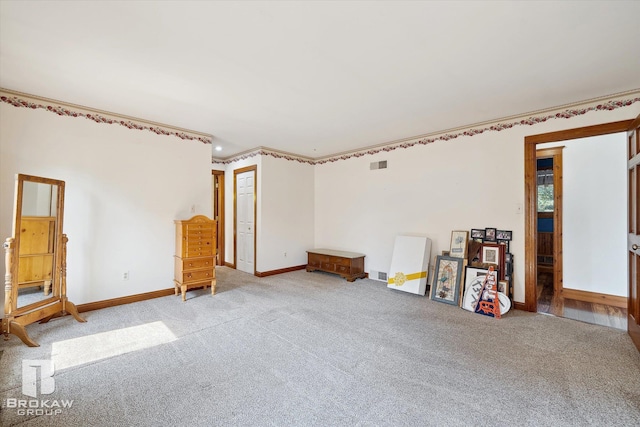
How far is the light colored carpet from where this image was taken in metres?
1.75

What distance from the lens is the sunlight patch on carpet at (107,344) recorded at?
2395 mm

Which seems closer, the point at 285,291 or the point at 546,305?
the point at 546,305

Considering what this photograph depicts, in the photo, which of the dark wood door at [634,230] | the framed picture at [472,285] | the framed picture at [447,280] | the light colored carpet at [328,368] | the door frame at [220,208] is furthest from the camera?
the door frame at [220,208]

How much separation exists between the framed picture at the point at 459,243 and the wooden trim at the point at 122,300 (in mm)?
4274

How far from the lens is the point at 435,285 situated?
4078 mm

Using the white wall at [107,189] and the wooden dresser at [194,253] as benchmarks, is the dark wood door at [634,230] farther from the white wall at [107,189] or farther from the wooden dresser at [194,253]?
the white wall at [107,189]

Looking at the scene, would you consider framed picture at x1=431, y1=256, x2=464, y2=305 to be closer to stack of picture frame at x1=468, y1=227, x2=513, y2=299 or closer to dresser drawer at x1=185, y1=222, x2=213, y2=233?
stack of picture frame at x1=468, y1=227, x2=513, y2=299

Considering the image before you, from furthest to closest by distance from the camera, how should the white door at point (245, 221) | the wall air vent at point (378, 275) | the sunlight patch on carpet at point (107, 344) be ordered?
the white door at point (245, 221), the wall air vent at point (378, 275), the sunlight patch on carpet at point (107, 344)

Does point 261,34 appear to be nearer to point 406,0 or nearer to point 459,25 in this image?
point 406,0

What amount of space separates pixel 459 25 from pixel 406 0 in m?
0.50

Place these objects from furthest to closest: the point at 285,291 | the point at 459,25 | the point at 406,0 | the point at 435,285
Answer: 1. the point at 285,291
2. the point at 435,285
3. the point at 459,25
4. the point at 406,0

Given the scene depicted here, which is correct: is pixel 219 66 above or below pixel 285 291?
above

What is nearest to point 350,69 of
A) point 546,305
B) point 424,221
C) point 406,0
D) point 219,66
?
point 406,0

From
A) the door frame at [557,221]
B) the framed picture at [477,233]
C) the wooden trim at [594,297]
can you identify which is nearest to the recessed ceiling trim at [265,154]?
the framed picture at [477,233]
